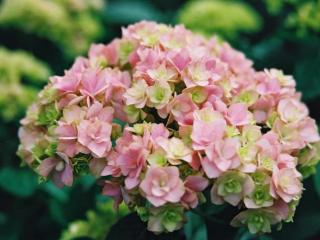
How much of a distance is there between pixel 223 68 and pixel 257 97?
9 cm

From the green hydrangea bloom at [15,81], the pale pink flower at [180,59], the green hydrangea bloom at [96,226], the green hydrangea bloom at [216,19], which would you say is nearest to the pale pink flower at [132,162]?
the pale pink flower at [180,59]

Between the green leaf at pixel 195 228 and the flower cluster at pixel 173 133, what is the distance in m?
0.16

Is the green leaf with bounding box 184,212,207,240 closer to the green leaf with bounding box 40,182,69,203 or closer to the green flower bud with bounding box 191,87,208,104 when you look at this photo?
the green flower bud with bounding box 191,87,208,104

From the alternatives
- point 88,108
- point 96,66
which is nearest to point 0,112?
point 96,66

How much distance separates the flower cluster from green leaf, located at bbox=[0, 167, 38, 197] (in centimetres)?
53

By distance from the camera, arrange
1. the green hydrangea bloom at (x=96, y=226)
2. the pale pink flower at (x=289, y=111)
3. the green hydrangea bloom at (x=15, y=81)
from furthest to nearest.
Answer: the green hydrangea bloom at (x=15, y=81)
the green hydrangea bloom at (x=96, y=226)
the pale pink flower at (x=289, y=111)

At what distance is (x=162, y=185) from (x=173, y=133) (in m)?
0.13

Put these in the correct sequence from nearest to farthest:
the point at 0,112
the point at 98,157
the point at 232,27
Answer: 1. the point at 98,157
2. the point at 0,112
3. the point at 232,27

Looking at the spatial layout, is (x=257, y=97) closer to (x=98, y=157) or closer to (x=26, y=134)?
(x=98, y=157)

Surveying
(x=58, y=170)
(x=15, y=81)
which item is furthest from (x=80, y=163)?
(x=15, y=81)

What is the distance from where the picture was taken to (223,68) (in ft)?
4.33

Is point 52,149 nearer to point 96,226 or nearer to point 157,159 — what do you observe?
point 157,159

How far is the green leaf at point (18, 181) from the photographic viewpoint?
1.85 m

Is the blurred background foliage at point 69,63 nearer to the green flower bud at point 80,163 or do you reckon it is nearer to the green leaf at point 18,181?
the green leaf at point 18,181
